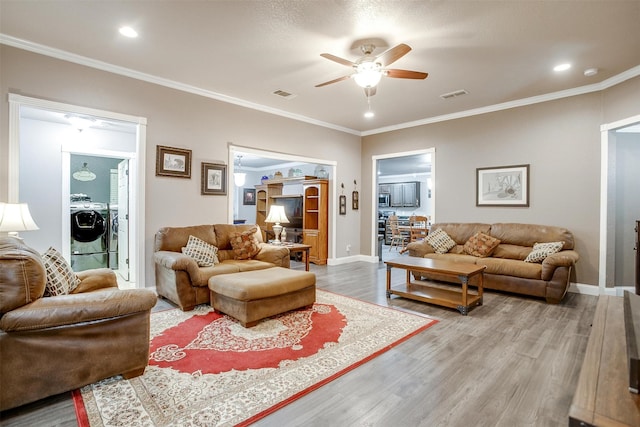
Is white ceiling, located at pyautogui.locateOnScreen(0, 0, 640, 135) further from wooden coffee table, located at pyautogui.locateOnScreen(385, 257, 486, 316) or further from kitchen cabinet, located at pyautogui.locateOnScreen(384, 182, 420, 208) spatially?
kitchen cabinet, located at pyautogui.locateOnScreen(384, 182, 420, 208)

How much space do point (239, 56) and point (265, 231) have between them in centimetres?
473

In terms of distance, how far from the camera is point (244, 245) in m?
4.44

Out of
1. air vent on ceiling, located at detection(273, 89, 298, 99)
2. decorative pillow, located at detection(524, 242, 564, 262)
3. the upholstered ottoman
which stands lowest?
the upholstered ottoman

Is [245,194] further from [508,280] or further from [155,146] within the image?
[508,280]

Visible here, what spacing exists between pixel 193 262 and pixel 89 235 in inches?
140

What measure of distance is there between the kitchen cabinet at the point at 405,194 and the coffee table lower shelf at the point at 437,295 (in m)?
8.19

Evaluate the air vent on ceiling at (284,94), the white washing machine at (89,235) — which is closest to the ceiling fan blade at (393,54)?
the air vent on ceiling at (284,94)

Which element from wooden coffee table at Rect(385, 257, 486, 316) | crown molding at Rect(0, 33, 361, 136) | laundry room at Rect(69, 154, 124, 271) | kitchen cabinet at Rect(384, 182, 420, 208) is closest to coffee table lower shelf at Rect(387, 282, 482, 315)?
wooden coffee table at Rect(385, 257, 486, 316)

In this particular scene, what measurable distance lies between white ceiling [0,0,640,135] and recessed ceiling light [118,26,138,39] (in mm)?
60

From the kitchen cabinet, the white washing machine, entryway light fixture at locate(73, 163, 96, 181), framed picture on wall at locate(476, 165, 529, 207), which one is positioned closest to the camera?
framed picture on wall at locate(476, 165, 529, 207)

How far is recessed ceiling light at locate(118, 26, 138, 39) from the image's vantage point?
3045mm

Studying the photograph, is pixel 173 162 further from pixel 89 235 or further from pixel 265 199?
pixel 265 199

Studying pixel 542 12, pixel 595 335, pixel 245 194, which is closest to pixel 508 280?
pixel 595 335

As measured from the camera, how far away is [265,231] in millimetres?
7730
